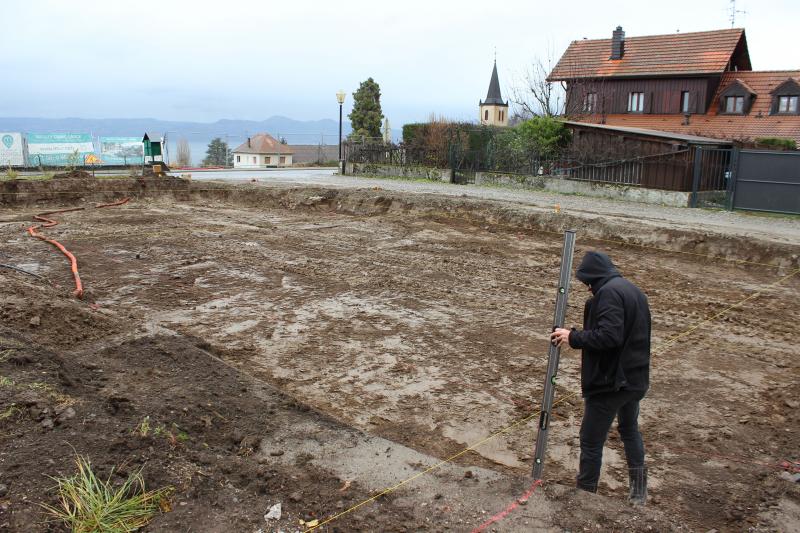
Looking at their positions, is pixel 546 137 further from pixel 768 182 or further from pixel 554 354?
pixel 554 354

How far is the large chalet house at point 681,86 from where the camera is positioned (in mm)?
33156

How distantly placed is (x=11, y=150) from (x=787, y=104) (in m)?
38.8

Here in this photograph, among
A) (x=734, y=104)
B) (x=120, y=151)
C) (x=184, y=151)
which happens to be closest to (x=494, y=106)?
(x=184, y=151)

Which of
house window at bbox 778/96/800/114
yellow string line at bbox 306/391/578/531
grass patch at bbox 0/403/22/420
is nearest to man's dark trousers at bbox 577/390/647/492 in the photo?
yellow string line at bbox 306/391/578/531

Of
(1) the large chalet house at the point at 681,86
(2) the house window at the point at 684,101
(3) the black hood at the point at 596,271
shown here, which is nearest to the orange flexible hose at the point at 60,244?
(3) the black hood at the point at 596,271

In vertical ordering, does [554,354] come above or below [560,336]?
below

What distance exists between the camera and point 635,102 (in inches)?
1475

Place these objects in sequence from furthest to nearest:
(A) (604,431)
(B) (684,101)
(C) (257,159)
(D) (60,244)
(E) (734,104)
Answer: (C) (257,159) < (B) (684,101) < (E) (734,104) < (D) (60,244) < (A) (604,431)

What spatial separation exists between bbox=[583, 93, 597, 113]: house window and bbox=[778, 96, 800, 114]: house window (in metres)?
9.80

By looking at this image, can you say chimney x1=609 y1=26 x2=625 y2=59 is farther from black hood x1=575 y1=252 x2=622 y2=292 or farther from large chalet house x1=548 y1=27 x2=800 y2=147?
black hood x1=575 y1=252 x2=622 y2=292

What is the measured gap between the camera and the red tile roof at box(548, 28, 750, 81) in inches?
1356

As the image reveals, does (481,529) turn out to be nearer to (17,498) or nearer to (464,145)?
(17,498)

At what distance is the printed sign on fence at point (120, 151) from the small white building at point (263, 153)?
1418 inches

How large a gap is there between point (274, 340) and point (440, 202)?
441 inches
